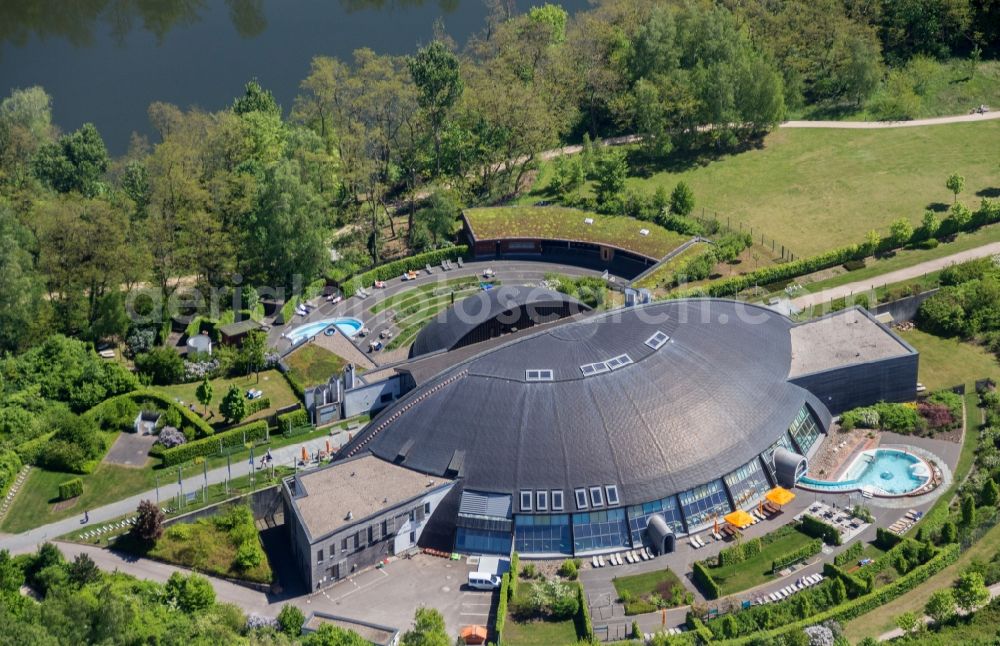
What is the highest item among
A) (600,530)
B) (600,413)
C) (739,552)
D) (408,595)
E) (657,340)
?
(657,340)

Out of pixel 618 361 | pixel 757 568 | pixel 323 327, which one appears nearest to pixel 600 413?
pixel 618 361

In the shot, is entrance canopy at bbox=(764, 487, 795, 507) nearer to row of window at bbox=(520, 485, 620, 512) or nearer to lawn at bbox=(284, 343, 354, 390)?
row of window at bbox=(520, 485, 620, 512)

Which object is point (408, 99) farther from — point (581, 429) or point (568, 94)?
point (581, 429)

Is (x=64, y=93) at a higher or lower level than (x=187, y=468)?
higher

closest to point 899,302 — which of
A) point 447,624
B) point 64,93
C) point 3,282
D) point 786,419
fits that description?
point 786,419

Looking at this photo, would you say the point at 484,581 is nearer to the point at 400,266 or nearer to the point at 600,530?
the point at 600,530

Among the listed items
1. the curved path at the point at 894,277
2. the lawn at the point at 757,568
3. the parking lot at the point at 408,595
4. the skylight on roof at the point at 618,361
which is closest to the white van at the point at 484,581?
the parking lot at the point at 408,595
